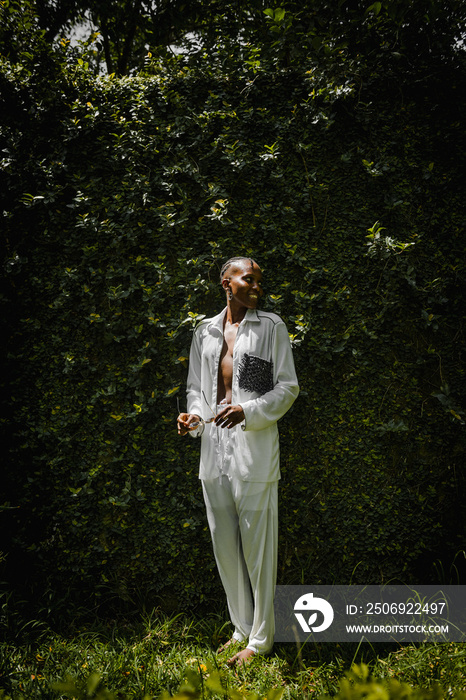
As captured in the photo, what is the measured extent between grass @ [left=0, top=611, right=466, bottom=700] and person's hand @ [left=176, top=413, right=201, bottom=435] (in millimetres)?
1235

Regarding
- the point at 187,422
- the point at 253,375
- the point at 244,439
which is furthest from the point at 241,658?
the point at 253,375

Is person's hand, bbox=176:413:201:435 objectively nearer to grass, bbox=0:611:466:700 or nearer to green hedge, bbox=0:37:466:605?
green hedge, bbox=0:37:466:605

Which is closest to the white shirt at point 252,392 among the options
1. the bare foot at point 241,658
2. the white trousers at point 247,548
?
the white trousers at point 247,548

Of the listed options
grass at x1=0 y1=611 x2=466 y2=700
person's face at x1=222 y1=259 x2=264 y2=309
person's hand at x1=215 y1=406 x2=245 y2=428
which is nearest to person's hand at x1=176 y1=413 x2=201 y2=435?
person's hand at x1=215 y1=406 x2=245 y2=428

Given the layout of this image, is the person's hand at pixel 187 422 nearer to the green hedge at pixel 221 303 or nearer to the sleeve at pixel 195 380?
the sleeve at pixel 195 380

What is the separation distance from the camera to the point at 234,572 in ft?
9.33

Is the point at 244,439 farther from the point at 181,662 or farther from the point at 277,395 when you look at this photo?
the point at 181,662

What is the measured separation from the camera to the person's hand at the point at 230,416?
2.55 metres

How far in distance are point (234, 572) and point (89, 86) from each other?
382 cm

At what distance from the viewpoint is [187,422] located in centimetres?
279

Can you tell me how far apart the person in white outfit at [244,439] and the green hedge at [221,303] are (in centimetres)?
52

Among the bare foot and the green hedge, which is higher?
the green hedge

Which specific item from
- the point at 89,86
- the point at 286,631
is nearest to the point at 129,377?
the point at 286,631

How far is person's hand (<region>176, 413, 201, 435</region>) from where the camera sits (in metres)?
2.77
